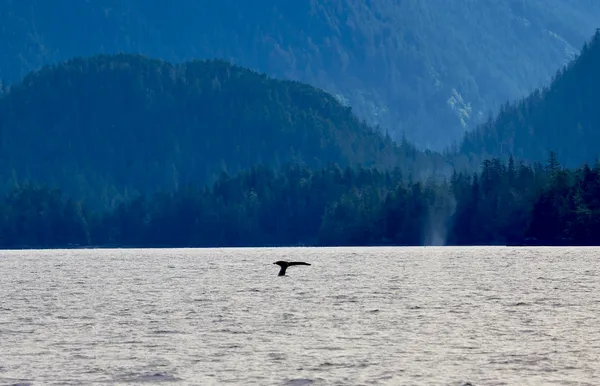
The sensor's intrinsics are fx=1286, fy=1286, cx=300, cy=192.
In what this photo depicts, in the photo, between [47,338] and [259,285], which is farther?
[259,285]

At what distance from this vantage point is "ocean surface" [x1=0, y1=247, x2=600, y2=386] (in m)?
58.1

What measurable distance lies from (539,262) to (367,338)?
129901 mm

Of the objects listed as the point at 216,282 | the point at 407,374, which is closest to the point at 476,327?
the point at 407,374

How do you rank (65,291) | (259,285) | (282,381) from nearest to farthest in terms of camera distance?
1. (282,381)
2. (65,291)
3. (259,285)

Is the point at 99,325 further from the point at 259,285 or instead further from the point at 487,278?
the point at 487,278

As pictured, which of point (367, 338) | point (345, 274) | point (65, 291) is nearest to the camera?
point (367, 338)

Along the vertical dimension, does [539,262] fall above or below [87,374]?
above

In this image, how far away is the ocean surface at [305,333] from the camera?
191 feet

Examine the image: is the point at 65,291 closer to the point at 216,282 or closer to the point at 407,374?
the point at 216,282

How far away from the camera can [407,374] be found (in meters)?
57.9

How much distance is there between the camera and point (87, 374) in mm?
58250

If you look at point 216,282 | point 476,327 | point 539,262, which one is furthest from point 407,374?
point 539,262

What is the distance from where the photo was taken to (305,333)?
7631cm

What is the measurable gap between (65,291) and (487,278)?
161 ft
